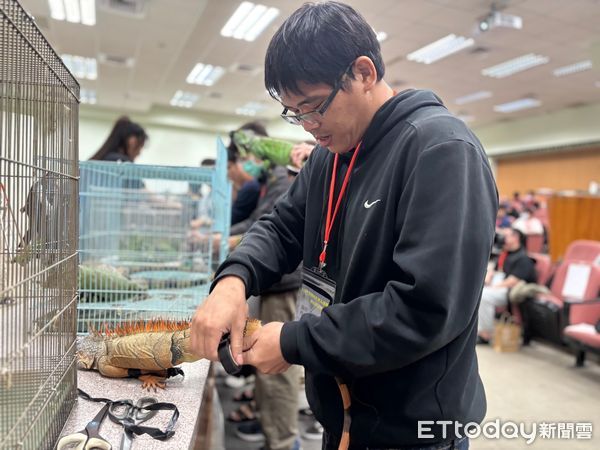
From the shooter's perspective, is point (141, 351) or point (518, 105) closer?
point (141, 351)

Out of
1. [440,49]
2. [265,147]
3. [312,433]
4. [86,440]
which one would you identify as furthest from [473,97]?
[86,440]

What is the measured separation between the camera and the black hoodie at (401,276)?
28.9 inches

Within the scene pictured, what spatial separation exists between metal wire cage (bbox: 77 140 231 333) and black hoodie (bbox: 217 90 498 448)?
29.9 inches

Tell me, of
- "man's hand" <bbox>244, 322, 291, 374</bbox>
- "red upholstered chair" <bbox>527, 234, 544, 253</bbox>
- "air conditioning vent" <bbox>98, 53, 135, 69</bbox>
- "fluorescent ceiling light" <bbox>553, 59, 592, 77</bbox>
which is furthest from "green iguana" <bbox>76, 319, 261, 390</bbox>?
"fluorescent ceiling light" <bbox>553, 59, 592, 77</bbox>

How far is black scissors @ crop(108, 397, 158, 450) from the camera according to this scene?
3.13ft

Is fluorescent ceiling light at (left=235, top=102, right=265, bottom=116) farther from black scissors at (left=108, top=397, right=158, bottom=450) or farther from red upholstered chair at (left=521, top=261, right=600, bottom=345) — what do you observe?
black scissors at (left=108, top=397, right=158, bottom=450)

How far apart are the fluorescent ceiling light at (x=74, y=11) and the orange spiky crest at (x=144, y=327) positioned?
6.05 metres

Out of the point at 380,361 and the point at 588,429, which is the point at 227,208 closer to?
the point at 380,361

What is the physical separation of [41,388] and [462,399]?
76 cm

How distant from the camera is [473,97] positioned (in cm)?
1115

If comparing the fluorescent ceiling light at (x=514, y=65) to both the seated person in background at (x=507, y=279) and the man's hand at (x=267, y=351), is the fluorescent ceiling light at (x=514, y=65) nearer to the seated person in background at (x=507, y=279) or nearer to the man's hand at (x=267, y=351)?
the seated person in background at (x=507, y=279)

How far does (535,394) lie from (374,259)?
3.56 m

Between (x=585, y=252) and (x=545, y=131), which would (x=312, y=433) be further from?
(x=545, y=131)

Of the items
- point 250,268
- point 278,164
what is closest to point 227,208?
point 278,164
